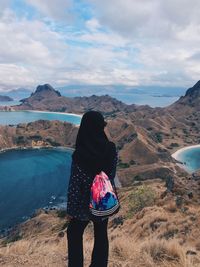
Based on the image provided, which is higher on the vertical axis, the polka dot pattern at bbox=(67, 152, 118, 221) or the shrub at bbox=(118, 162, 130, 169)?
the polka dot pattern at bbox=(67, 152, 118, 221)

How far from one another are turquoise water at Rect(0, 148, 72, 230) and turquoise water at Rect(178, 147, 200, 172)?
183ft

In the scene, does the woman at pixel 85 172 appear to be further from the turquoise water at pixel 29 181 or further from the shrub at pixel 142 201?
the turquoise water at pixel 29 181

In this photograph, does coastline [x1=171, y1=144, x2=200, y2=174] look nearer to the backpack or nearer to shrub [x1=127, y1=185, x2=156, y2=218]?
shrub [x1=127, y1=185, x2=156, y2=218]

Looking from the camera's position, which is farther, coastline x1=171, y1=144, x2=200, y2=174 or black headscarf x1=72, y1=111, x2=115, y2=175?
coastline x1=171, y1=144, x2=200, y2=174

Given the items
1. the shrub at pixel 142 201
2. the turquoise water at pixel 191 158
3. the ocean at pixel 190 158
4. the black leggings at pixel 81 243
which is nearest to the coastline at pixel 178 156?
the ocean at pixel 190 158

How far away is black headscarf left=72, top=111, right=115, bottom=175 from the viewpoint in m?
5.51

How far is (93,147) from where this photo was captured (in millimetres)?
5551

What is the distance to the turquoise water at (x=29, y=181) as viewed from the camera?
86938 mm

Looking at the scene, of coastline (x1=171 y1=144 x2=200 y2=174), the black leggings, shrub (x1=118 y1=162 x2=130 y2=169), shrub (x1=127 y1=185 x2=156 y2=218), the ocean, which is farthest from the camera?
the ocean

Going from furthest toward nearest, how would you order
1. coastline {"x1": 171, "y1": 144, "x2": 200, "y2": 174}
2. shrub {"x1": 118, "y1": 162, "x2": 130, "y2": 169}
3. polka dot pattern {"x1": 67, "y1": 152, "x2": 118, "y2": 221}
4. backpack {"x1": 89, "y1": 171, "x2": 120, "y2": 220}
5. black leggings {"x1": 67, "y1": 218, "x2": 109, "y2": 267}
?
coastline {"x1": 171, "y1": 144, "x2": 200, "y2": 174} < shrub {"x1": 118, "y1": 162, "x2": 130, "y2": 169} < black leggings {"x1": 67, "y1": 218, "x2": 109, "y2": 267} < polka dot pattern {"x1": 67, "y1": 152, "x2": 118, "y2": 221} < backpack {"x1": 89, "y1": 171, "x2": 120, "y2": 220}

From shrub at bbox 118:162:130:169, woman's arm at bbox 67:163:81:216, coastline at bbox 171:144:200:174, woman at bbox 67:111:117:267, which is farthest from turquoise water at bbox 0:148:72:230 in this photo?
woman's arm at bbox 67:163:81:216

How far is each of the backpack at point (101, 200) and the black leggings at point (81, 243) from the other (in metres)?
0.36

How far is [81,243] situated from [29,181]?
11433 cm

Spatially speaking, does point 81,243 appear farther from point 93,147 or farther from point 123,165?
point 123,165
